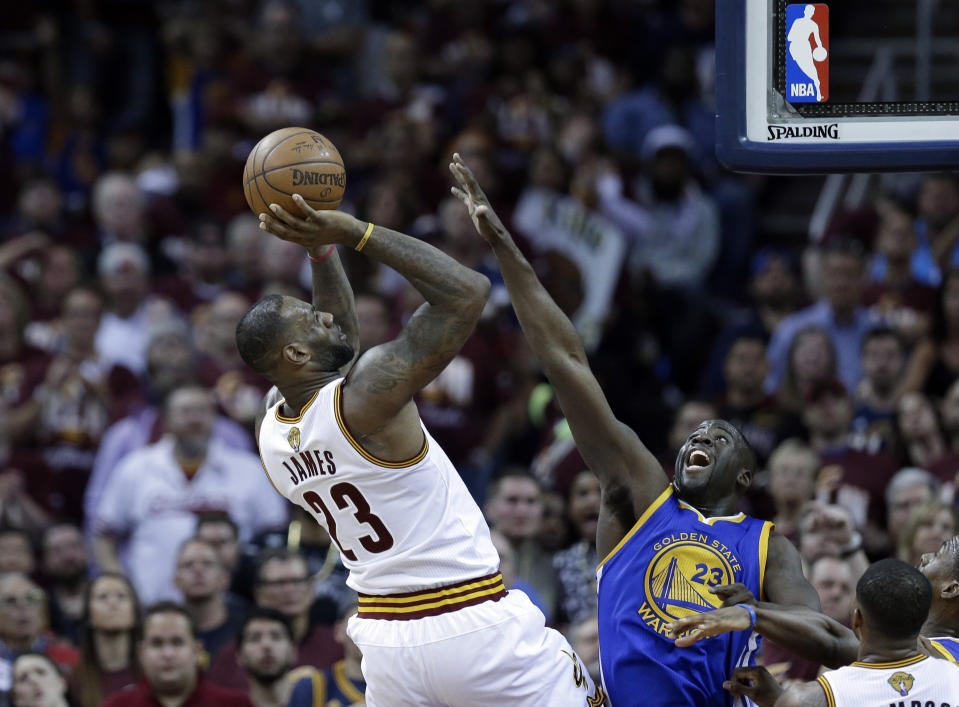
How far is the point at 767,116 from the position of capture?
17.2 feet

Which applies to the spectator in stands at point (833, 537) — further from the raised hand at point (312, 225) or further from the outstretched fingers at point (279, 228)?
the outstretched fingers at point (279, 228)

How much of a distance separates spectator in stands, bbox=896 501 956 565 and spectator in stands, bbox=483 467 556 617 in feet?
7.47

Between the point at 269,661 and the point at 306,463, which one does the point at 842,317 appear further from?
the point at 306,463

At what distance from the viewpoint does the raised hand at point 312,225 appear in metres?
5.02

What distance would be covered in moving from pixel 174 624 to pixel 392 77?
24.1 ft

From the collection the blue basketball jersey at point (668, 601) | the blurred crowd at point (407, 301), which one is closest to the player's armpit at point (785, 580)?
the blue basketball jersey at point (668, 601)

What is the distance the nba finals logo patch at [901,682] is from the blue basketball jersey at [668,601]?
25.2 inches

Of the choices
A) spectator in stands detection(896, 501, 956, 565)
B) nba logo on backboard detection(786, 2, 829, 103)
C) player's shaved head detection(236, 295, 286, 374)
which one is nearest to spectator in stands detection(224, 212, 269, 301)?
spectator in stands detection(896, 501, 956, 565)

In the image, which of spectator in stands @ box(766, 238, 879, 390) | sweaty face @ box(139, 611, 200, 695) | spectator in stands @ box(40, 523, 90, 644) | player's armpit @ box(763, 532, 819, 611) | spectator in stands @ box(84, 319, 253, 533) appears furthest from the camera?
spectator in stands @ box(766, 238, 879, 390)

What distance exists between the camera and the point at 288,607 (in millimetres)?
8344

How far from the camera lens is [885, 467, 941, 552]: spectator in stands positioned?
8.12 meters

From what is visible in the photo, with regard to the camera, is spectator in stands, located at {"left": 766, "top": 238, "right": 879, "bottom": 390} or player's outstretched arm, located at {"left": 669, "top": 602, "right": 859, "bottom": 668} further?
spectator in stands, located at {"left": 766, "top": 238, "right": 879, "bottom": 390}

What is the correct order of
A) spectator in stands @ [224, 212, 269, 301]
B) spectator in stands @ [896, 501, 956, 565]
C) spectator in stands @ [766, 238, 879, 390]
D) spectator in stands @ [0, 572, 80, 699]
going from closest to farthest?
spectator in stands @ [896, 501, 956, 565]
spectator in stands @ [0, 572, 80, 699]
spectator in stands @ [766, 238, 879, 390]
spectator in stands @ [224, 212, 269, 301]

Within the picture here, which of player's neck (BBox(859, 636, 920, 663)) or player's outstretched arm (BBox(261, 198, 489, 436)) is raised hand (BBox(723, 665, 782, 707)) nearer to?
player's neck (BBox(859, 636, 920, 663))
